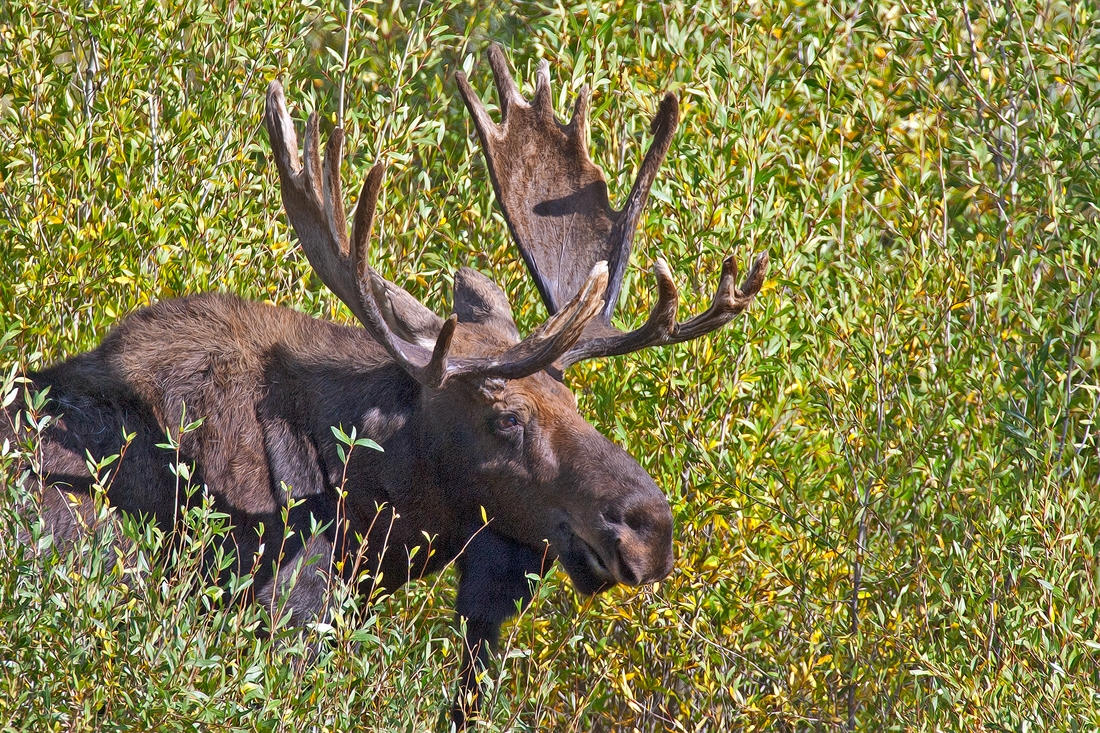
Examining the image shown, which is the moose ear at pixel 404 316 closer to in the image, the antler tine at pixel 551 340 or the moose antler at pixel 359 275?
the moose antler at pixel 359 275

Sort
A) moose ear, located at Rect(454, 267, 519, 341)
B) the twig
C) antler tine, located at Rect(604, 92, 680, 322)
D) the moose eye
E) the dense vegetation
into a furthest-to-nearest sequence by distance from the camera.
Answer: the twig < the dense vegetation < antler tine, located at Rect(604, 92, 680, 322) < moose ear, located at Rect(454, 267, 519, 341) < the moose eye

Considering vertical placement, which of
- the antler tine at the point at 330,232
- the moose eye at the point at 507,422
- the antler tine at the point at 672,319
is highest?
the antler tine at the point at 330,232

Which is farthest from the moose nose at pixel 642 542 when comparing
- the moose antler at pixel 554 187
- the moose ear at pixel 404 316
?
the moose antler at pixel 554 187

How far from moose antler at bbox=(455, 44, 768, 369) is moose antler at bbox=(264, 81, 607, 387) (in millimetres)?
1042

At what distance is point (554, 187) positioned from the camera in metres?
6.41

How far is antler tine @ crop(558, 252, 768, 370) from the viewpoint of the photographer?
17.2ft

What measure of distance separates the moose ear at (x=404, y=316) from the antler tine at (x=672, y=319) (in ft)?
1.81

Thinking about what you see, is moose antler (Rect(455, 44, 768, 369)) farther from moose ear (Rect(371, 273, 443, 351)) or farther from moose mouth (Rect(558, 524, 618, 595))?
moose mouth (Rect(558, 524, 618, 595))

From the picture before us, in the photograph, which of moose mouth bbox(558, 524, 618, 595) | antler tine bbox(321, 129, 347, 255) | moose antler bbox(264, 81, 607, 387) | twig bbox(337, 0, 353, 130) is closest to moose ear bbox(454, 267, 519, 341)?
moose antler bbox(264, 81, 607, 387)

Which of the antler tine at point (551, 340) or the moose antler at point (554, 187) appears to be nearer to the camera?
the antler tine at point (551, 340)

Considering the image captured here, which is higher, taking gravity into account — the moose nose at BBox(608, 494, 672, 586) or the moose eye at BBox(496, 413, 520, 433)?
the moose eye at BBox(496, 413, 520, 433)

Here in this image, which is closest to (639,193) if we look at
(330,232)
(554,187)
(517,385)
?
(554,187)

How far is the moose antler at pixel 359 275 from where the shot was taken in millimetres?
4922

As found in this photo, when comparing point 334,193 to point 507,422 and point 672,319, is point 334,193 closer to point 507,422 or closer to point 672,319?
point 507,422
